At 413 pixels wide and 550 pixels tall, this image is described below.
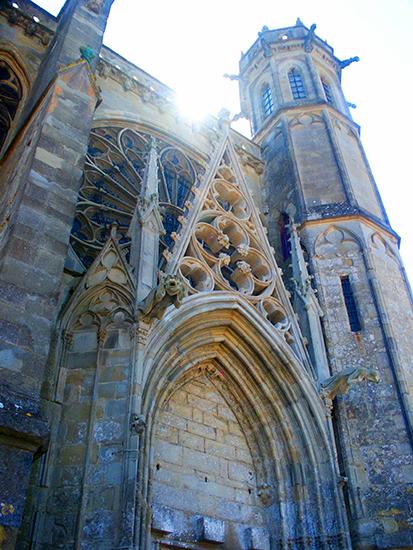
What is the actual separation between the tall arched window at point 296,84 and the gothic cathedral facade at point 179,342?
107 inches

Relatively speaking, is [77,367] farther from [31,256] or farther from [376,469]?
[376,469]

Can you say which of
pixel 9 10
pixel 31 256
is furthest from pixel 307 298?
pixel 9 10

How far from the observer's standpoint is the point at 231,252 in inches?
389

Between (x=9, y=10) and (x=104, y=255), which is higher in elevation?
(x=9, y=10)

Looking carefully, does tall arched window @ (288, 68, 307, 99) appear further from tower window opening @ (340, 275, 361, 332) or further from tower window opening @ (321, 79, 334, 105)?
tower window opening @ (340, 275, 361, 332)

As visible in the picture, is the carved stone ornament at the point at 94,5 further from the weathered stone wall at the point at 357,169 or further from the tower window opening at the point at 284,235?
the weathered stone wall at the point at 357,169

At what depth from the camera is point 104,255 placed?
7.44m

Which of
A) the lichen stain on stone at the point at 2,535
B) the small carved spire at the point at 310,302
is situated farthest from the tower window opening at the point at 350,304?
the lichen stain on stone at the point at 2,535

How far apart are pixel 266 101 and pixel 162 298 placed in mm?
10876

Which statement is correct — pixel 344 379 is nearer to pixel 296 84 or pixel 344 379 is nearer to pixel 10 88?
pixel 10 88

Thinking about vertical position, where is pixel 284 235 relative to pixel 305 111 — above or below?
below

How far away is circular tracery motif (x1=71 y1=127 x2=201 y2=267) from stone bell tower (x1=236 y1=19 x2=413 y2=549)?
7.22ft

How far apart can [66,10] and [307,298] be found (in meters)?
6.57

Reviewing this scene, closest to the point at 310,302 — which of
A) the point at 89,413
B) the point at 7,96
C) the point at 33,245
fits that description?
the point at 89,413
